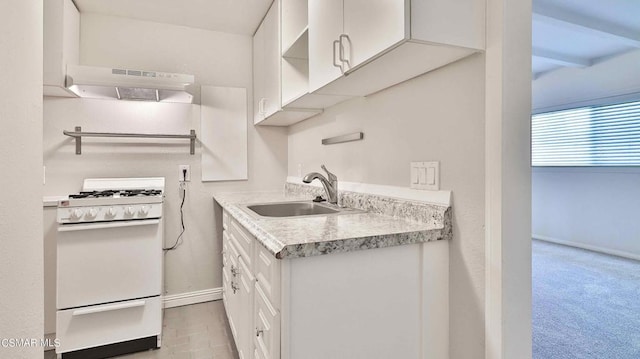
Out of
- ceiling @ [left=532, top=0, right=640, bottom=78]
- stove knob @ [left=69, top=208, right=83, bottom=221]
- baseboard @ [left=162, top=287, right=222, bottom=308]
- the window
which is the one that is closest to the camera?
stove knob @ [left=69, top=208, right=83, bottom=221]

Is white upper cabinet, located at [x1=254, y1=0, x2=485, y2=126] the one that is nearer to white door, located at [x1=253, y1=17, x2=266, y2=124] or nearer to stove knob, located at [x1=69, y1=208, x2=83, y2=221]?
white door, located at [x1=253, y1=17, x2=266, y2=124]

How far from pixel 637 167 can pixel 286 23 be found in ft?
15.1

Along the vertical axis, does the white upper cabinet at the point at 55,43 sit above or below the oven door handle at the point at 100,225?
above

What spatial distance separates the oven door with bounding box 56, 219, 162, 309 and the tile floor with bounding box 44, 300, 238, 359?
0.36 metres

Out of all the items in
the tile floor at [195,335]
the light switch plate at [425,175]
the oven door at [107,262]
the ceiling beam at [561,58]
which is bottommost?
the tile floor at [195,335]

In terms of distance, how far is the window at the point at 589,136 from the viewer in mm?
3963

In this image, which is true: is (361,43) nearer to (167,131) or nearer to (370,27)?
(370,27)

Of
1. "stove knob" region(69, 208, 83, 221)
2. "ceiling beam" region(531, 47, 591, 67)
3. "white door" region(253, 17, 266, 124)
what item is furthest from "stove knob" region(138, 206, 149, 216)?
"ceiling beam" region(531, 47, 591, 67)

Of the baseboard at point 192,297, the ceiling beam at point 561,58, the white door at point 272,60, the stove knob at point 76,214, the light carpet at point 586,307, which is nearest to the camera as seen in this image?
the stove knob at point 76,214

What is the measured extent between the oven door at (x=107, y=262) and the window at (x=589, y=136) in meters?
5.31

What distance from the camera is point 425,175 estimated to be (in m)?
1.25

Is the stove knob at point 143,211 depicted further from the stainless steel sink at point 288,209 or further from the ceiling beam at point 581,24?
the ceiling beam at point 581,24

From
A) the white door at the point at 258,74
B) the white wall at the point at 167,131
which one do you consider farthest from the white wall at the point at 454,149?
the white wall at the point at 167,131

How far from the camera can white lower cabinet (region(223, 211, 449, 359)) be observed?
3.13 feet
